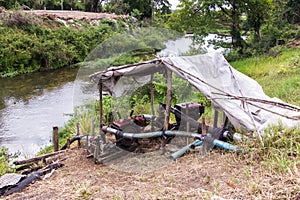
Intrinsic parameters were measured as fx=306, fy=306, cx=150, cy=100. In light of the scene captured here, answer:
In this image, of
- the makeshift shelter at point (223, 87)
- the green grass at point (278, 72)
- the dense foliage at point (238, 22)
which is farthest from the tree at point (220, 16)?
the makeshift shelter at point (223, 87)

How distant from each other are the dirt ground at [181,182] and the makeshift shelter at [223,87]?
58 centimetres

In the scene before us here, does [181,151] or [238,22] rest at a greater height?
[238,22]

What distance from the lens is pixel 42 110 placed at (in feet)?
31.9

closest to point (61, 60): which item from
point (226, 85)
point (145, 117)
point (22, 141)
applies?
point (22, 141)

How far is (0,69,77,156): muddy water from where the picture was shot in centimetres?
749

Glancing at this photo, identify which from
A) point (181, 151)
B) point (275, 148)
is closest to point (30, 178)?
point (181, 151)

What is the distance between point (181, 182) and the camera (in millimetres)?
3340

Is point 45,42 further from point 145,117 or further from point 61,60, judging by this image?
point 145,117

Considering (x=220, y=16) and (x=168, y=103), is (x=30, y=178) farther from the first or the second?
(x=220, y=16)

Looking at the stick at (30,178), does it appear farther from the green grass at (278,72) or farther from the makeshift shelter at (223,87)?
the green grass at (278,72)

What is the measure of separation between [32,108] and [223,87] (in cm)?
739

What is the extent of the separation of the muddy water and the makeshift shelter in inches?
139

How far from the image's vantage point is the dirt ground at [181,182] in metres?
2.75

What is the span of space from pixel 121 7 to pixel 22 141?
65.2 ft
